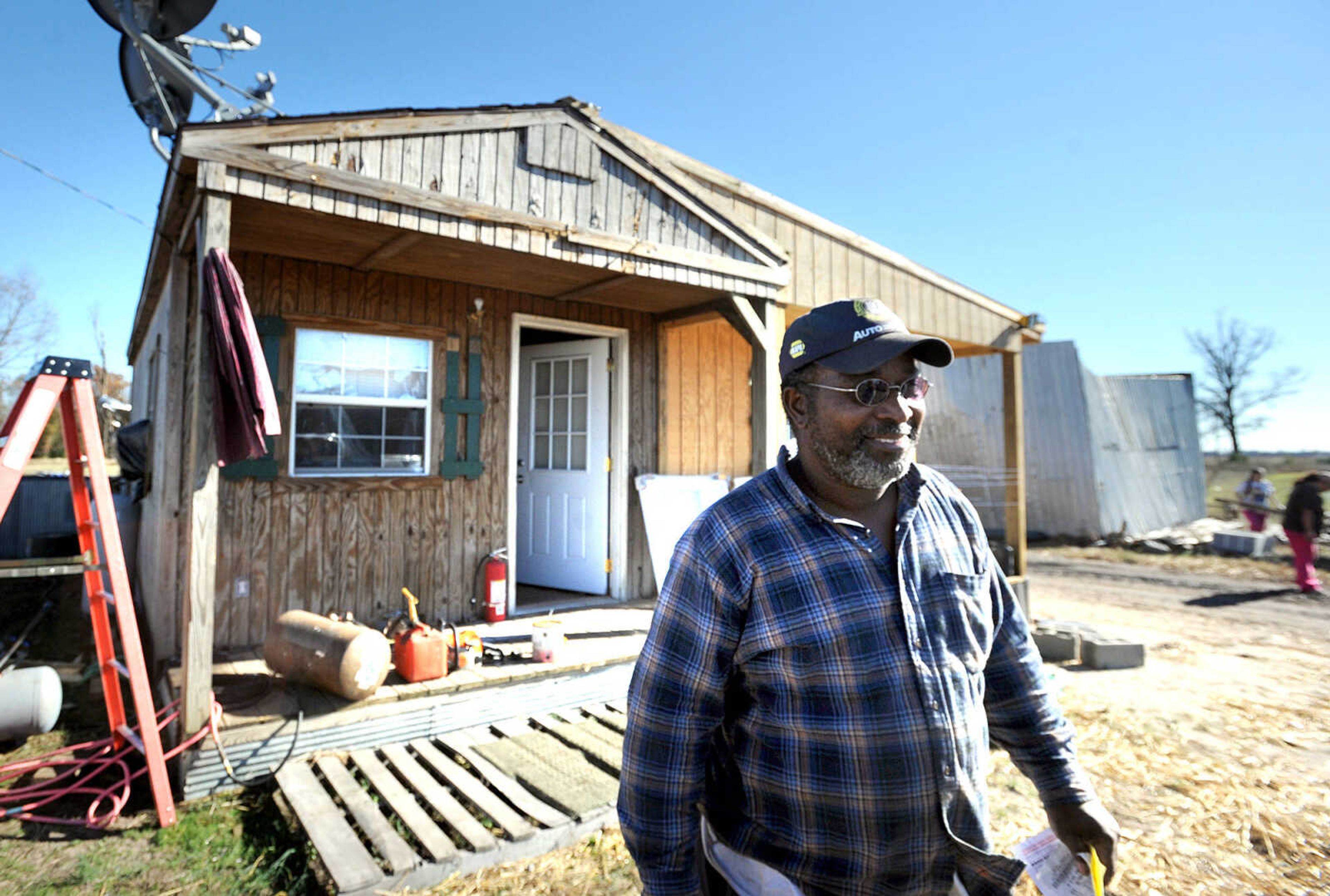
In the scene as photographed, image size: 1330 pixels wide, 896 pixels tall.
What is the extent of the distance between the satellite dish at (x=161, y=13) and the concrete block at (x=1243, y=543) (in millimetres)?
17159

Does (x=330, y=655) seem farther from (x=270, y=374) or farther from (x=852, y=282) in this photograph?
(x=852, y=282)

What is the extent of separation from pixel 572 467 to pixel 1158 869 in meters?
4.85

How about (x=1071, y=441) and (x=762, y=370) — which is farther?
(x=1071, y=441)

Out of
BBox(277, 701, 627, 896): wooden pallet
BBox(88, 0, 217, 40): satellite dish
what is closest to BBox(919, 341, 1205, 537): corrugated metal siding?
BBox(277, 701, 627, 896): wooden pallet

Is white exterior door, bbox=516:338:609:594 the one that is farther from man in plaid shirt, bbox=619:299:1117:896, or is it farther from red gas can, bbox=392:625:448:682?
man in plaid shirt, bbox=619:299:1117:896

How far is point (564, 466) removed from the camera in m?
6.64

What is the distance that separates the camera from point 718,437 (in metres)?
6.92

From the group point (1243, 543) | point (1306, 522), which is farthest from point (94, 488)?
point (1243, 543)

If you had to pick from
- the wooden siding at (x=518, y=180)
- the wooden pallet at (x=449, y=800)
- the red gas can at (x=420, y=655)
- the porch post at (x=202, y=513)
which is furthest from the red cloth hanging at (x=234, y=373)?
the wooden pallet at (x=449, y=800)

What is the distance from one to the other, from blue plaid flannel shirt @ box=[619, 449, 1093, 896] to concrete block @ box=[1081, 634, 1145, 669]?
18.9 ft

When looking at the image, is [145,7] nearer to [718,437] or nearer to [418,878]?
[718,437]

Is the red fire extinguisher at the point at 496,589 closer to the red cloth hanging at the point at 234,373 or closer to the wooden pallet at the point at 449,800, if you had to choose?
the wooden pallet at the point at 449,800

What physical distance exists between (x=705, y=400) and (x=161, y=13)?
7.31m

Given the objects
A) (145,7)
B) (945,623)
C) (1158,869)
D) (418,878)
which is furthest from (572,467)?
(145,7)
